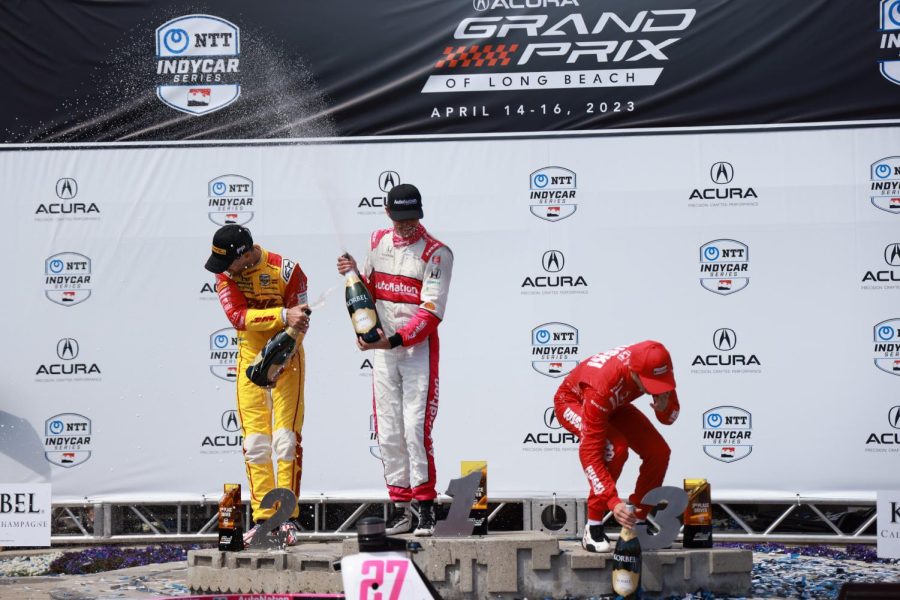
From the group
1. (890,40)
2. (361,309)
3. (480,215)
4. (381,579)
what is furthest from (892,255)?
(381,579)

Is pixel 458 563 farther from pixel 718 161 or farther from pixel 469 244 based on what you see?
pixel 718 161

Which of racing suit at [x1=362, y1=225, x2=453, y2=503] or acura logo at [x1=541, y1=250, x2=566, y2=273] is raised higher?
acura logo at [x1=541, y1=250, x2=566, y2=273]

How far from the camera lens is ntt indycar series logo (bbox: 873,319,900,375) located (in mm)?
7363

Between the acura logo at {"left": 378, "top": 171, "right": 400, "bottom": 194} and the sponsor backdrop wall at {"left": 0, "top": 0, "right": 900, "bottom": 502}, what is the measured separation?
0.06 ft

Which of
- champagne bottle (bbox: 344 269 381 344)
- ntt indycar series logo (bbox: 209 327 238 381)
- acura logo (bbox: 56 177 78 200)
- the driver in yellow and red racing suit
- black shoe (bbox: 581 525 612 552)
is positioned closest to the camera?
black shoe (bbox: 581 525 612 552)

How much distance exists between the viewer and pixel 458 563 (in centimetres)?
507

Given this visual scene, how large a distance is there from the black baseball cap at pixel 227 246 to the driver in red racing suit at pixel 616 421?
1.82 metres

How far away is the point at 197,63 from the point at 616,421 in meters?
4.44

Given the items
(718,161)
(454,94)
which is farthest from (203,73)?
(718,161)

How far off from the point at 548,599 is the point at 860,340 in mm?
3547

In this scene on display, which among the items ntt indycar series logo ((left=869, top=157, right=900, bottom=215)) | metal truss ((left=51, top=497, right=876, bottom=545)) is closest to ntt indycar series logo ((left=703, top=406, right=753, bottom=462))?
metal truss ((left=51, top=497, right=876, bottom=545))

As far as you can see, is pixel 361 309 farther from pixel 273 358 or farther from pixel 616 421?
pixel 616 421

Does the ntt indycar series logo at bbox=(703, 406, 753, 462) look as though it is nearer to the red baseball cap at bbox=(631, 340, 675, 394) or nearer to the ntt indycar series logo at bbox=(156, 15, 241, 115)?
the red baseball cap at bbox=(631, 340, 675, 394)

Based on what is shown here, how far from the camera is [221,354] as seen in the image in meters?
7.79
